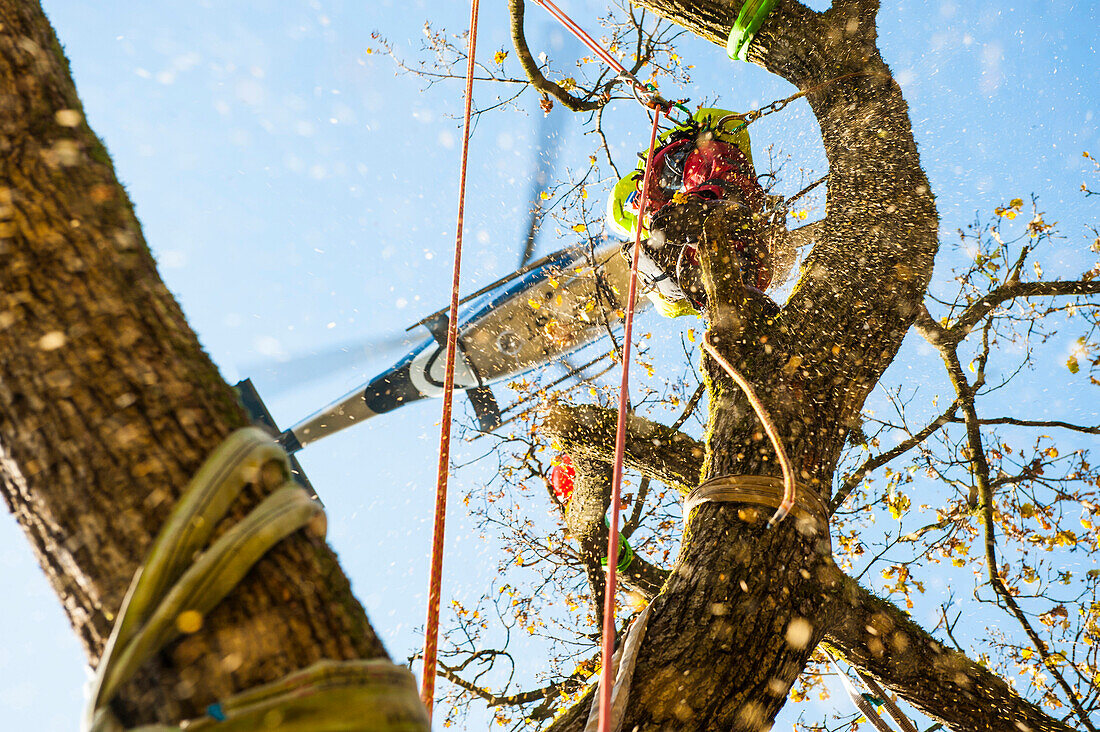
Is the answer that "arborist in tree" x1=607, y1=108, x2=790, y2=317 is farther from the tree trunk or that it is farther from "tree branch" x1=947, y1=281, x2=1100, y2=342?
"tree branch" x1=947, y1=281, x2=1100, y2=342

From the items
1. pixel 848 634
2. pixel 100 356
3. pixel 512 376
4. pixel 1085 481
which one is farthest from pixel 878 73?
pixel 512 376

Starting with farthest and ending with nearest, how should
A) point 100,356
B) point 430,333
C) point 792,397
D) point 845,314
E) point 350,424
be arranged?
point 350,424 < point 430,333 < point 845,314 < point 792,397 < point 100,356

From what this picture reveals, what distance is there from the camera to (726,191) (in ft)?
11.7

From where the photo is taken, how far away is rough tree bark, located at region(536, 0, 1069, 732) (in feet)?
5.68

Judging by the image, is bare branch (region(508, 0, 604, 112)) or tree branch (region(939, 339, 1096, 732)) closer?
tree branch (region(939, 339, 1096, 732))

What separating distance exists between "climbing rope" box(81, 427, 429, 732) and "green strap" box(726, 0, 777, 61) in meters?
3.89

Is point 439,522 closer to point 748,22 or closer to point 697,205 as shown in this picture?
point 697,205

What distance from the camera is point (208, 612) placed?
2.56 ft

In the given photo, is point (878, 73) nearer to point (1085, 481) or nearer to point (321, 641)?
point (1085, 481)

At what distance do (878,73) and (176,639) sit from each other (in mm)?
4041

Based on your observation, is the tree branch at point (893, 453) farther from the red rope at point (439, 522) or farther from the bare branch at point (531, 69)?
the bare branch at point (531, 69)

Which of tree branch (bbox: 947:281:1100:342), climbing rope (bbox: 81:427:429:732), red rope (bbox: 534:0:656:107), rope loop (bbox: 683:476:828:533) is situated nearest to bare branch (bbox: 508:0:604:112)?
red rope (bbox: 534:0:656:107)

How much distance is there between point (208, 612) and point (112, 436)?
303 mm

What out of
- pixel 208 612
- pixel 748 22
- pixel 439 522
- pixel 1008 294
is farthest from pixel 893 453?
pixel 208 612
